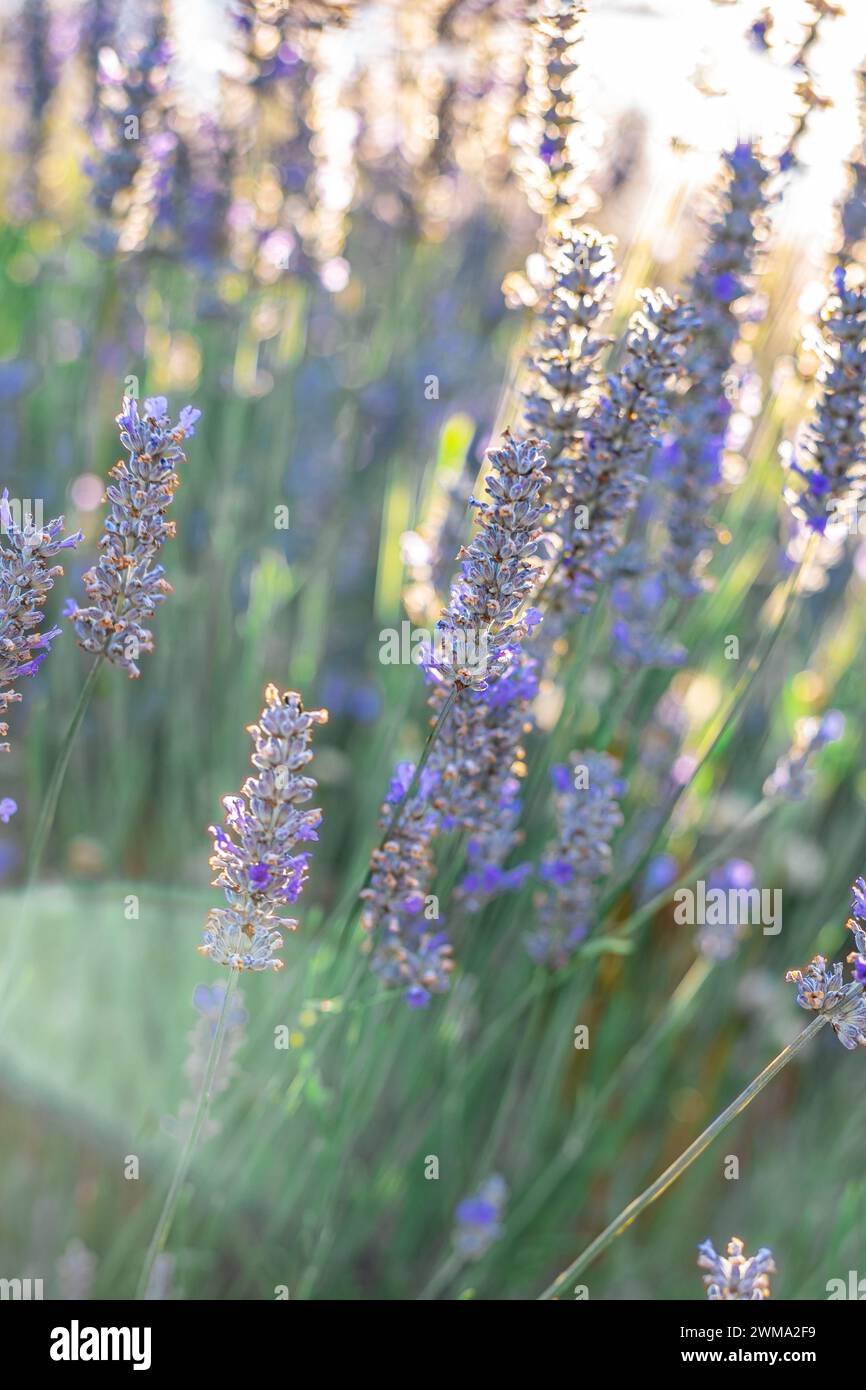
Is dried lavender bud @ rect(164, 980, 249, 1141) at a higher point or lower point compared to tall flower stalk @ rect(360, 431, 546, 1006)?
lower

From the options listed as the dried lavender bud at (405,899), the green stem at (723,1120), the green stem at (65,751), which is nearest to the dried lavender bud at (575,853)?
the dried lavender bud at (405,899)

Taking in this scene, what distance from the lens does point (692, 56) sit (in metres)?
1.58

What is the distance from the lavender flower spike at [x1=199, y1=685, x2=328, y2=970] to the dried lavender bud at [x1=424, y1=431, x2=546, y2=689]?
0.41 feet

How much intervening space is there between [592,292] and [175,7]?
107 cm

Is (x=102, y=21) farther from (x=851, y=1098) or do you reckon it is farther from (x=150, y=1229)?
(x=851, y=1098)

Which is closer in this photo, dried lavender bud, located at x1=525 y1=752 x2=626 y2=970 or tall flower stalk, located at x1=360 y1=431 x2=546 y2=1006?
tall flower stalk, located at x1=360 y1=431 x2=546 y2=1006

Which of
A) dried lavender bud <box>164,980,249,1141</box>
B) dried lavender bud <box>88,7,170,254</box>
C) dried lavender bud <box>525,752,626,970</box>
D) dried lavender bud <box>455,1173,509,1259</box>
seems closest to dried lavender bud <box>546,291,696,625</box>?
dried lavender bud <box>525,752,626,970</box>

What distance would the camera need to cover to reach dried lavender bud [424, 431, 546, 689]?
928 mm

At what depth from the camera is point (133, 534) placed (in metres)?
0.96

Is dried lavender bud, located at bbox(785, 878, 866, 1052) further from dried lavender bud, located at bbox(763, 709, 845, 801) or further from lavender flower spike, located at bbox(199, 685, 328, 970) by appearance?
dried lavender bud, located at bbox(763, 709, 845, 801)

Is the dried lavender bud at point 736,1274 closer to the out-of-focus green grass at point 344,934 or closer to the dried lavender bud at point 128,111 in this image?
the out-of-focus green grass at point 344,934

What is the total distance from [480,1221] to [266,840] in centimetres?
84
